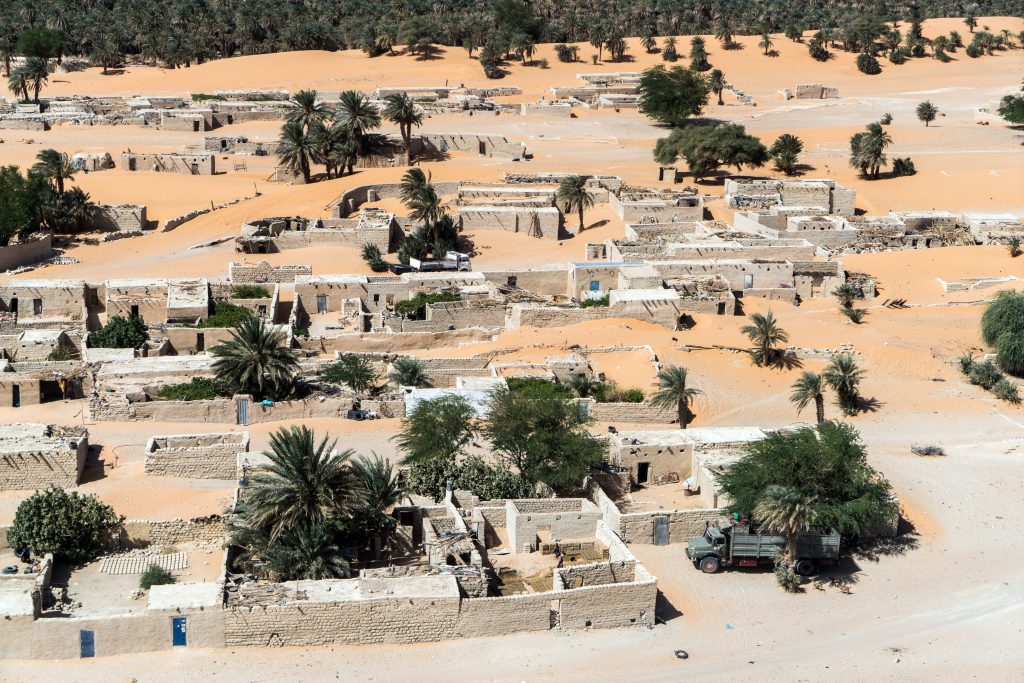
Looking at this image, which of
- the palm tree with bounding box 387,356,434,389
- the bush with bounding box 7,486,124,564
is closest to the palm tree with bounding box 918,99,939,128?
the palm tree with bounding box 387,356,434,389

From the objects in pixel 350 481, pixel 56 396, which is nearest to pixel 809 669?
pixel 350 481

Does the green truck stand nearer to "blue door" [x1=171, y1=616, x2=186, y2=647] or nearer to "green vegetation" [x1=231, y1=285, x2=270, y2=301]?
"blue door" [x1=171, y1=616, x2=186, y2=647]

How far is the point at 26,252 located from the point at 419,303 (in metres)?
19.1

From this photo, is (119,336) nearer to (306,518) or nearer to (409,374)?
(409,374)

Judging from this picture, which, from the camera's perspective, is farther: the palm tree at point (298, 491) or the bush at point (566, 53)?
the bush at point (566, 53)

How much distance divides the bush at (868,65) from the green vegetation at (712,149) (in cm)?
3541

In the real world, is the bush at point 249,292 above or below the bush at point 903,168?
below

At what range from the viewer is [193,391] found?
4131 cm

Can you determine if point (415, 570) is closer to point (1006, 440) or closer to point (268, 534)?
point (268, 534)

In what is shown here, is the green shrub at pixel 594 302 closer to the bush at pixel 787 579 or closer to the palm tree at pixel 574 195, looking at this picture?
the palm tree at pixel 574 195

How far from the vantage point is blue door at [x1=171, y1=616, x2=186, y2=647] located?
28.1 m

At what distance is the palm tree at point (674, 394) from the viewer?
41.8 metres

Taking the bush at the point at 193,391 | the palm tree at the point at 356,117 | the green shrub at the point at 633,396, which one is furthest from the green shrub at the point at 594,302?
the palm tree at the point at 356,117

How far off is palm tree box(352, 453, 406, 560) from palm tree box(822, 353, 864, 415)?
15793mm
